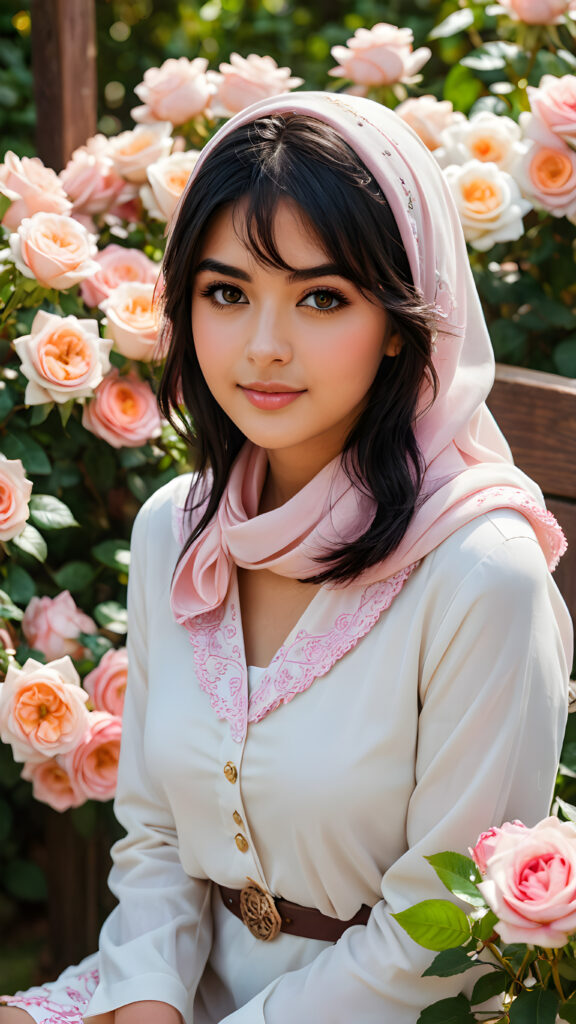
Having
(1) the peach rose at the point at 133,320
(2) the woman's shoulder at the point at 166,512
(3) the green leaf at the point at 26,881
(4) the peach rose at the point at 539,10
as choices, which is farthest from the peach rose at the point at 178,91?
(3) the green leaf at the point at 26,881

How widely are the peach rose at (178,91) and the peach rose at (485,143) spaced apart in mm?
560

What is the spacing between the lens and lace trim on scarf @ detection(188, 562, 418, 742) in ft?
5.23

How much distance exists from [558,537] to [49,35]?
1.71 meters

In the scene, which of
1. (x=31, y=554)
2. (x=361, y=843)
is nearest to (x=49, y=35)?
(x=31, y=554)

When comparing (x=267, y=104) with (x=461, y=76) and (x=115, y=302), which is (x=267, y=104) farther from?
(x=461, y=76)

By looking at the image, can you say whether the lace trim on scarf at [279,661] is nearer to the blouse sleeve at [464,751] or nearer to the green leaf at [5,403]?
the blouse sleeve at [464,751]

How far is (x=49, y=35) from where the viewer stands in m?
2.63

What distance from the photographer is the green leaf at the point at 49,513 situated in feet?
7.41

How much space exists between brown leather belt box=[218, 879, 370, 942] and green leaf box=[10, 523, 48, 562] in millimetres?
753

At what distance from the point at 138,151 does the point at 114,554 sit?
869 millimetres

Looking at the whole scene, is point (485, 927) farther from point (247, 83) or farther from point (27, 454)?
point (247, 83)

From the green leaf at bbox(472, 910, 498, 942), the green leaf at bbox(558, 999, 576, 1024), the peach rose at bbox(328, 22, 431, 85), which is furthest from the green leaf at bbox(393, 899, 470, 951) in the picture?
the peach rose at bbox(328, 22, 431, 85)

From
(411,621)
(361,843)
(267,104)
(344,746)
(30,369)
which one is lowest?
(361,843)

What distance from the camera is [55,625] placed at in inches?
89.8
